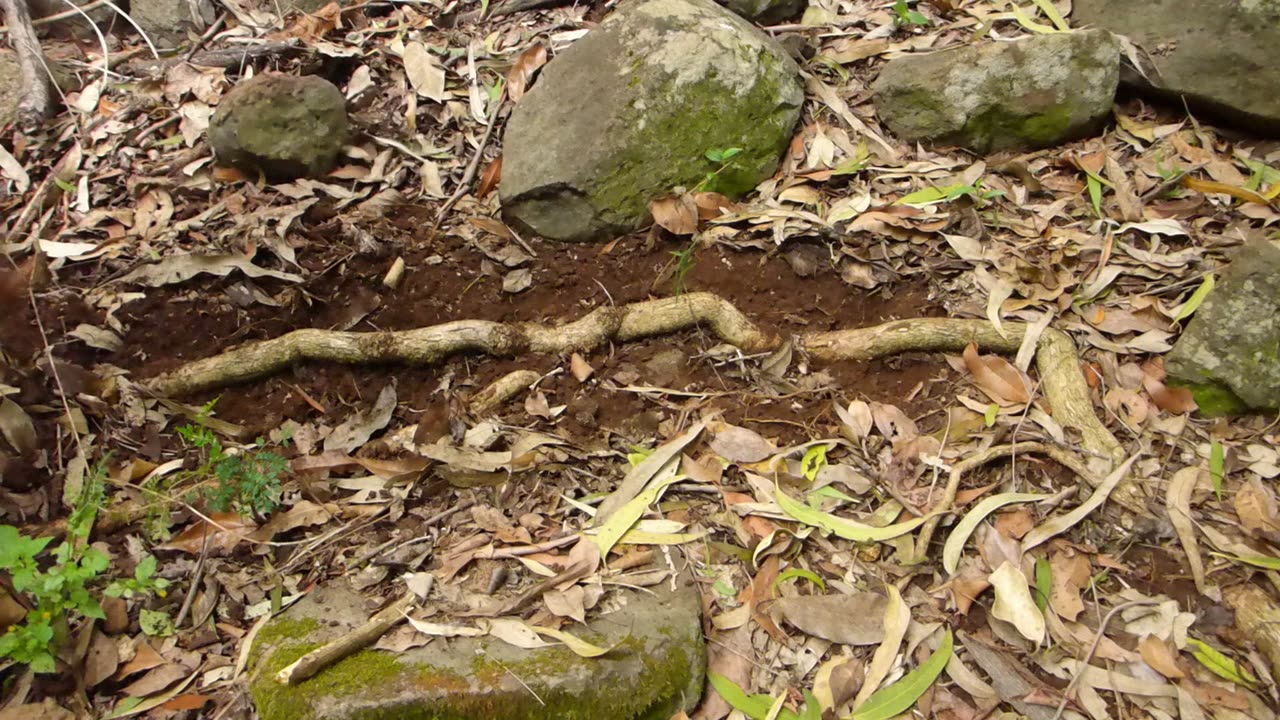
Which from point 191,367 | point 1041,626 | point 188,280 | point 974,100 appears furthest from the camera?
point 974,100

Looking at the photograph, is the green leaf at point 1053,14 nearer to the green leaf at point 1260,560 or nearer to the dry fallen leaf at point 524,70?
the dry fallen leaf at point 524,70

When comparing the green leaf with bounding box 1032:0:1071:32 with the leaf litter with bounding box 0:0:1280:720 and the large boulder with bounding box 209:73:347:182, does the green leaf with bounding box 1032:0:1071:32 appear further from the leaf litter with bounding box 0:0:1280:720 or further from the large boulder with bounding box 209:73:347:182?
the large boulder with bounding box 209:73:347:182

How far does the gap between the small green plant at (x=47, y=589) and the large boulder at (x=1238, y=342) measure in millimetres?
3286

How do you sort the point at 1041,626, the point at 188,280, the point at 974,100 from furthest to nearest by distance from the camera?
the point at 974,100 < the point at 188,280 < the point at 1041,626

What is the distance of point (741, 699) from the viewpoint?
2.10 m

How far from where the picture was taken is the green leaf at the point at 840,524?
2342 millimetres

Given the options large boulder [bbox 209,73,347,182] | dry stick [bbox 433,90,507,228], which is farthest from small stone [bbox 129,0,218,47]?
dry stick [bbox 433,90,507,228]

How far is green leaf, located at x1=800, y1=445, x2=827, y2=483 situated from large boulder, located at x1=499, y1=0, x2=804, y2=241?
1286 millimetres

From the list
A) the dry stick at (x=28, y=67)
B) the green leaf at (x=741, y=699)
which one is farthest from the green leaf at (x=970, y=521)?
the dry stick at (x=28, y=67)

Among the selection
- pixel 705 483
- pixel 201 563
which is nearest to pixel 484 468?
pixel 705 483

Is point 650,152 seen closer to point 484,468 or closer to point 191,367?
point 484,468

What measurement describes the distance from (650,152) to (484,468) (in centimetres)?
150

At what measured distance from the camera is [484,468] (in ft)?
8.55

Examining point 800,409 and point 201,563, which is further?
point 800,409
